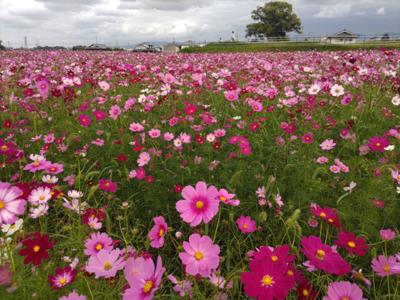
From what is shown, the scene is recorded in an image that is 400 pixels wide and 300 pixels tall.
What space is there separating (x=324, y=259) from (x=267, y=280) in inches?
7.6

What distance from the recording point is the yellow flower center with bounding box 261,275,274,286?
86 centimetres

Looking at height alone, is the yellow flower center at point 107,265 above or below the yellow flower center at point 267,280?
below

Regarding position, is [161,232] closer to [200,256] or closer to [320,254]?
[200,256]

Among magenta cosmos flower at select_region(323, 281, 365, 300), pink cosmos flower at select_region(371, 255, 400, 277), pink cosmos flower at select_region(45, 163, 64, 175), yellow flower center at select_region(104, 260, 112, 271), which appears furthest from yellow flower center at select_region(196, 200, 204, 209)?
pink cosmos flower at select_region(45, 163, 64, 175)

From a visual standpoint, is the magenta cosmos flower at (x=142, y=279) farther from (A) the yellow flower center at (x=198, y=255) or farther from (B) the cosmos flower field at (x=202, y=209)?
(A) the yellow flower center at (x=198, y=255)

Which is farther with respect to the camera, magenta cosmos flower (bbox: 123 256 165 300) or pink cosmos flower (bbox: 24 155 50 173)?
pink cosmos flower (bbox: 24 155 50 173)

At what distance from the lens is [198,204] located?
1138 mm

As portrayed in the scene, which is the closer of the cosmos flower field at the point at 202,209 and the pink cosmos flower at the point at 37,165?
the cosmos flower field at the point at 202,209

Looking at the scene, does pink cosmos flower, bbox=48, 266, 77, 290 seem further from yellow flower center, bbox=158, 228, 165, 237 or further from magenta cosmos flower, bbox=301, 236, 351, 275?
magenta cosmos flower, bbox=301, 236, 351, 275

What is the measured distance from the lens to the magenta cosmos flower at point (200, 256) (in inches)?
39.2

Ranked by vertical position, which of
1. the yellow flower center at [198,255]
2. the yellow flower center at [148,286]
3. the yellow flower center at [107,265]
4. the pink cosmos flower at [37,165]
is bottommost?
the yellow flower center at [107,265]

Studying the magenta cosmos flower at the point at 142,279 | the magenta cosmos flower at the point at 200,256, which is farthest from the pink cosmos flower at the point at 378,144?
the magenta cosmos flower at the point at 142,279

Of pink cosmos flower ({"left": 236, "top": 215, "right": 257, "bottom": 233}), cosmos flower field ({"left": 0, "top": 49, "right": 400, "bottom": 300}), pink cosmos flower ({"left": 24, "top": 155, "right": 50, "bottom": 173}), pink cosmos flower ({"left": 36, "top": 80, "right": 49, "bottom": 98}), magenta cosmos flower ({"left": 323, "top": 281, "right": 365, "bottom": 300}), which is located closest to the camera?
magenta cosmos flower ({"left": 323, "top": 281, "right": 365, "bottom": 300})

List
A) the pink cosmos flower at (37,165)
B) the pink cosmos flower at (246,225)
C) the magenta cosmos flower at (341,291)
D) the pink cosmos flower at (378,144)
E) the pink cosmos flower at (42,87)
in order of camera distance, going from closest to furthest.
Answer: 1. the magenta cosmos flower at (341,291)
2. the pink cosmos flower at (246,225)
3. the pink cosmos flower at (37,165)
4. the pink cosmos flower at (378,144)
5. the pink cosmos flower at (42,87)
